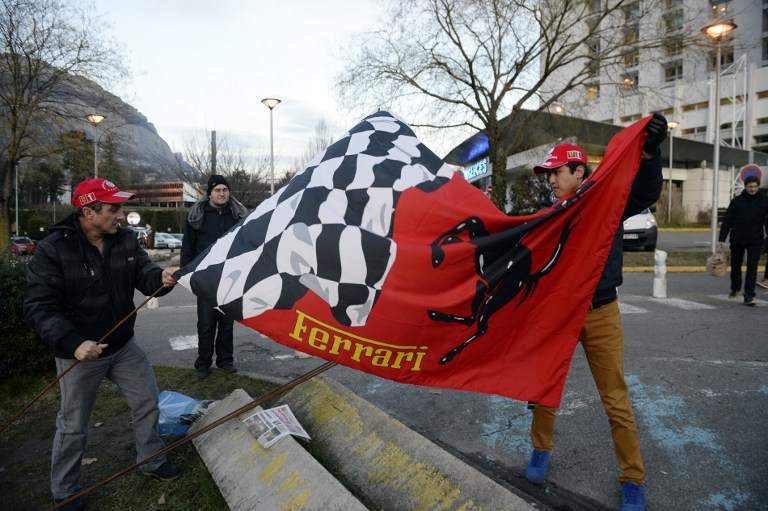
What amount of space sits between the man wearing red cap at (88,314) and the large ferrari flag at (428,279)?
2.35 ft

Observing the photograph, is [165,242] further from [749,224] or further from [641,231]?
[749,224]

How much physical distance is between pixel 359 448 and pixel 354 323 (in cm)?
118

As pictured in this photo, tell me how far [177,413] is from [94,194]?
195 centimetres

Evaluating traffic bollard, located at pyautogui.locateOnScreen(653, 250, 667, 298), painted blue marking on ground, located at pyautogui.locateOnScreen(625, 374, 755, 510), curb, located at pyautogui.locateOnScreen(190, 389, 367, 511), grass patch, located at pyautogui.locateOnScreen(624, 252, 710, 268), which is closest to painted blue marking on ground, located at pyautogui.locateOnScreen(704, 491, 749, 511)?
Result: painted blue marking on ground, located at pyautogui.locateOnScreen(625, 374, 755, 510)

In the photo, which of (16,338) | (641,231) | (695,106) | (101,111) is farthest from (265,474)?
(695,106)

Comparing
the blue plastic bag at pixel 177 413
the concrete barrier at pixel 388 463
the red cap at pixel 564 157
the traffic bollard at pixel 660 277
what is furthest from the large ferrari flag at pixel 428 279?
the traffic bollard at pixel 660 277

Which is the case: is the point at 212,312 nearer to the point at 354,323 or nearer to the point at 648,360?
the point at 354,323

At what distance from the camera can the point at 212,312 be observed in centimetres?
546

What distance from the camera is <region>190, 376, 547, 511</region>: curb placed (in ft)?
9.07

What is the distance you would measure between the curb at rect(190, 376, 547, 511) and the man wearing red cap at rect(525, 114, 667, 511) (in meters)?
0.50

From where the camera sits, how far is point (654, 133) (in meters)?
2.83

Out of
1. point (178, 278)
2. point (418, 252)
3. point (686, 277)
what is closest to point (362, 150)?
point (418, 252)

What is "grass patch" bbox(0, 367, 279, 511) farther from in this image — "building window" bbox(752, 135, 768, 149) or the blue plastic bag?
"building window" bbox(752, 135, 768, 149)

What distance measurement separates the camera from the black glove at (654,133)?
281 cm
